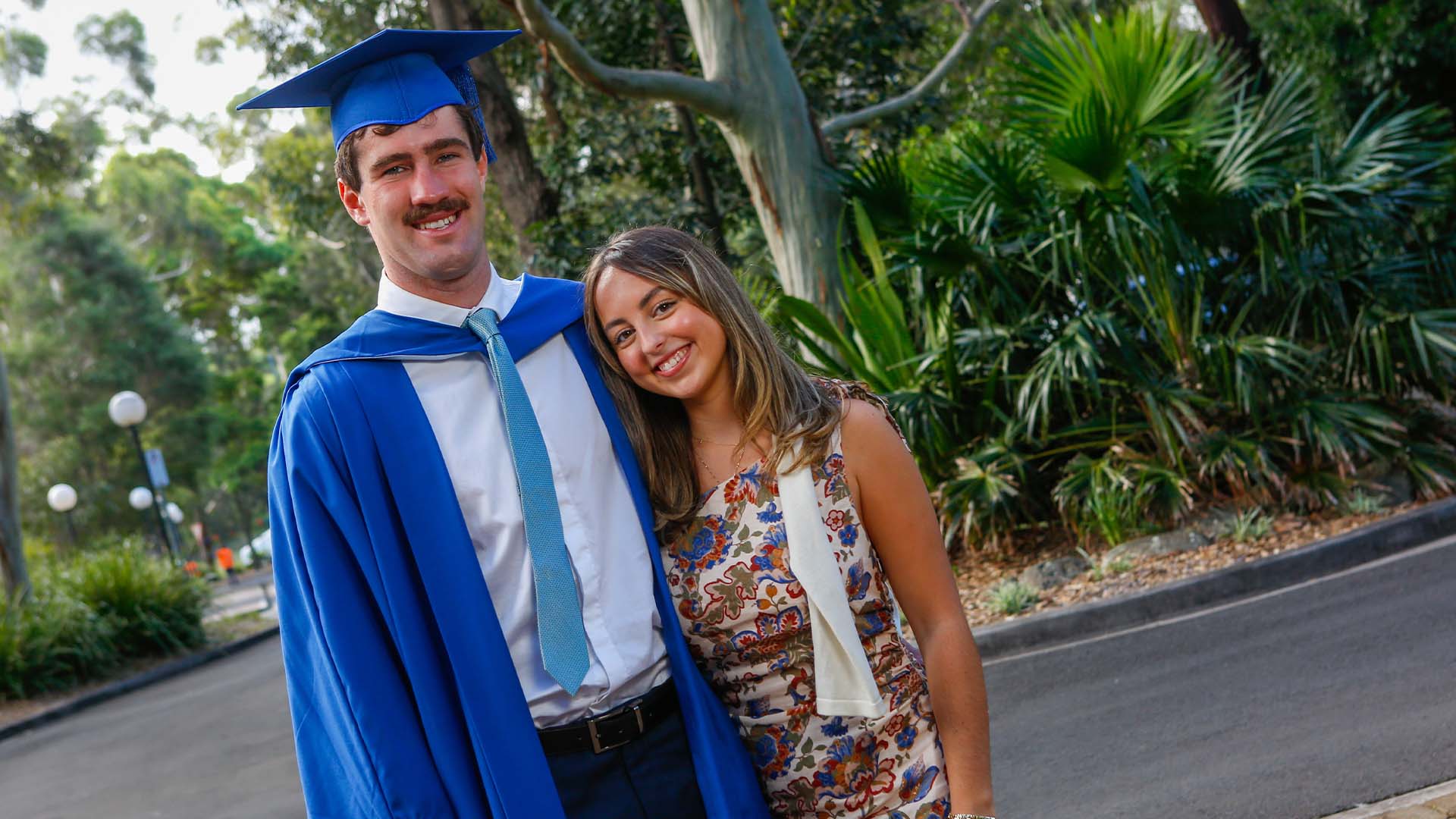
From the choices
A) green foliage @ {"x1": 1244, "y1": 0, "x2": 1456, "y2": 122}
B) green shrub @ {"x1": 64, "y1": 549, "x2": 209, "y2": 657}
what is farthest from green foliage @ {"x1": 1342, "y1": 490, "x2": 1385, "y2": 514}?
green shrub @ {"x1": 64, "y1": 549, "x2": 209, "y2": 657}

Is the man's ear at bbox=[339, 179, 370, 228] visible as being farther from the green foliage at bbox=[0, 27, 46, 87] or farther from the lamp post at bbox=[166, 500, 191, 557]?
the lamp post at bbox=[166, 500, 191, 557]

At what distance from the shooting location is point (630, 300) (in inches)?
99.3

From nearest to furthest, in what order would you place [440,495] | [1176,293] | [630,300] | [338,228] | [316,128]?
1. [440,495]
2. [630,300]
3. [1176,293]
4. [338,228]
5. [316,128]

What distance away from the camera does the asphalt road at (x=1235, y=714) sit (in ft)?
14.3

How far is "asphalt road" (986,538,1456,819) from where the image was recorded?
4.34 meters

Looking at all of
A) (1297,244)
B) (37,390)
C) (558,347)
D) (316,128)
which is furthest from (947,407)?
(37,390)

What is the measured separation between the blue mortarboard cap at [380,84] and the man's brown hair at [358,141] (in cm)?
1

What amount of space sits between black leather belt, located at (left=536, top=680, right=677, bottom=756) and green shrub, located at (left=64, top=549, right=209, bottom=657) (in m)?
16.3

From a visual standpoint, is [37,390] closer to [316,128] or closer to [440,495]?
[316,128]

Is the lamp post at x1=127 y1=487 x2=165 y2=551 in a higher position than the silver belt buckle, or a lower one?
higher

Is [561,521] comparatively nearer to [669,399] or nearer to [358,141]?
[669,399]

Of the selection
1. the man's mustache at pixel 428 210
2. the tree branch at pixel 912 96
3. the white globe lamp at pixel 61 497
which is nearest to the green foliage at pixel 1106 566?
the tree branch at pixel 912 96

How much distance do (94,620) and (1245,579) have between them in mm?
14488

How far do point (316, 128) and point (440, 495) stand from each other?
1202 inches
